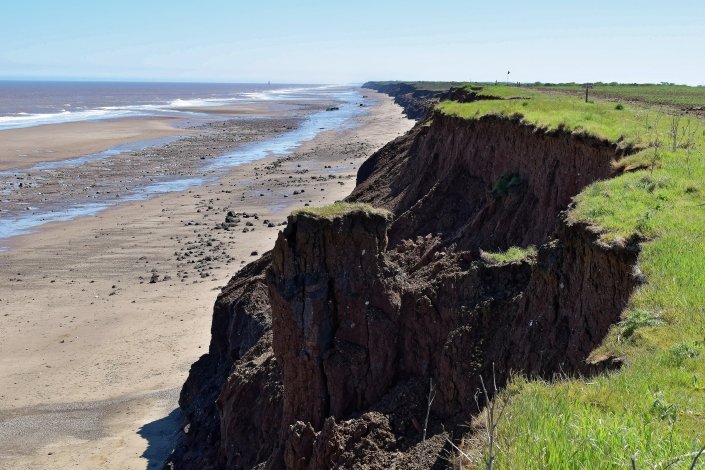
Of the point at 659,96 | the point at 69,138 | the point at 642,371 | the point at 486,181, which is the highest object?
the point at 659,96

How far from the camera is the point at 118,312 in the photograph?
1321 inches

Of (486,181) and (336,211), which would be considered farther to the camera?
(486,181)

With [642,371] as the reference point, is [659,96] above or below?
above

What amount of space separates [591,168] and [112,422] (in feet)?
54.9

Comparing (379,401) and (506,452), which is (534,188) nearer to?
(379,401)

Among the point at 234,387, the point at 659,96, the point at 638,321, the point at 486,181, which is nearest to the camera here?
the point at 638,321

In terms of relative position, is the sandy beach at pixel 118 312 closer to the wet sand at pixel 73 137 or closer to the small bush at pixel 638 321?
the small bush at pixel 638 321

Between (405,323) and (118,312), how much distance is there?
21.7 metres

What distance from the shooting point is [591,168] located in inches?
701

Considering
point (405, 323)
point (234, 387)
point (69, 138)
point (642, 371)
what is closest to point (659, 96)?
point (405, 323)

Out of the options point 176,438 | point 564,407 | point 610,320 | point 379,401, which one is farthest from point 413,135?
point 564,407

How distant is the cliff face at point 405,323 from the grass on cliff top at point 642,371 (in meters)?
0.60

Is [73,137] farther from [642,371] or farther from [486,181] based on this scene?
[642,371]

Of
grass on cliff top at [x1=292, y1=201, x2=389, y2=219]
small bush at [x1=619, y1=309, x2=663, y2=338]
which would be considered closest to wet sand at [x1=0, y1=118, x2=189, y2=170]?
grass on cliff top at [x1=292, y1=201, x2=389, y2=219]
